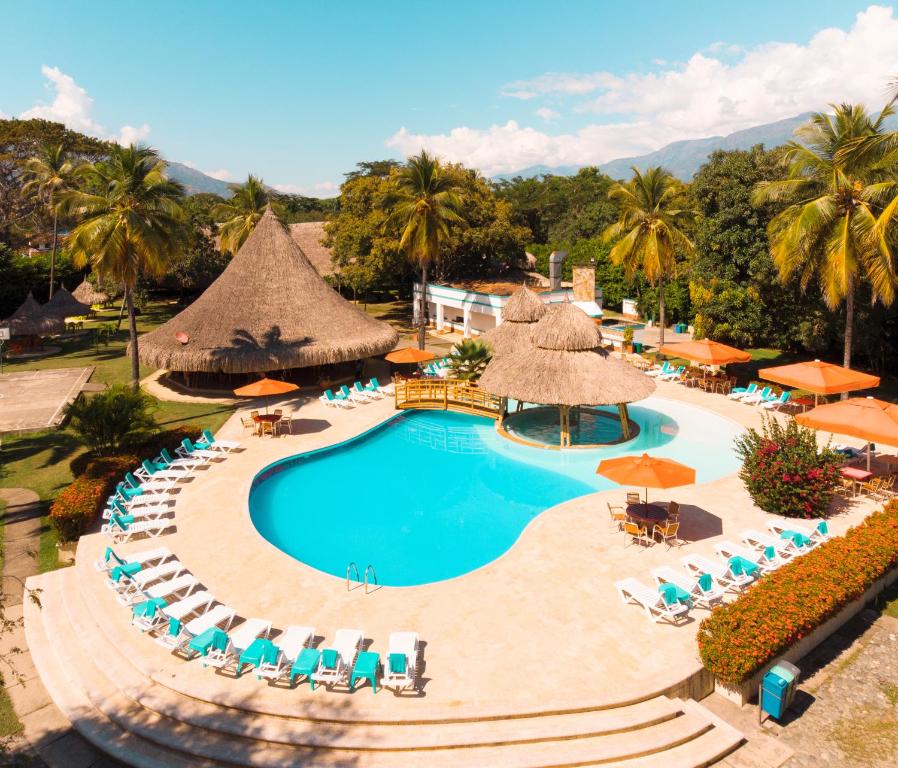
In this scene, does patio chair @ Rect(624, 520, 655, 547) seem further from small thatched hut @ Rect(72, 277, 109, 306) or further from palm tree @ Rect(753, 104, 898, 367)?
small thatched hut @ Rect(72, 277, 109, 306)

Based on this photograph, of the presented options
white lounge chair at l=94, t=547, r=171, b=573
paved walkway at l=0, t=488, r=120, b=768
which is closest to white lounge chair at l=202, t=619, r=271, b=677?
paved walkway at l=0, t=488, r=120, b=768

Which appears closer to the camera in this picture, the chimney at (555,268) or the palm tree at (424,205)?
the palm tree at (424,205)

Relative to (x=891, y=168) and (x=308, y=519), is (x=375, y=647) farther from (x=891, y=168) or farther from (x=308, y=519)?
(x=891, y=168)

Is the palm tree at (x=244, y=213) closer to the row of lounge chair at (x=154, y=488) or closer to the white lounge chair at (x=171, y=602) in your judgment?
Answer: the row of lounge chair at (x=154, y=488)

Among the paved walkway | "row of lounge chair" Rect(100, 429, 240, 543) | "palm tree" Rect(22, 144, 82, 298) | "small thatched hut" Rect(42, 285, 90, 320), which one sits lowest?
the paved walkway

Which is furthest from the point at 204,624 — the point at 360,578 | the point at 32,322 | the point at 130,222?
the point at 32,322

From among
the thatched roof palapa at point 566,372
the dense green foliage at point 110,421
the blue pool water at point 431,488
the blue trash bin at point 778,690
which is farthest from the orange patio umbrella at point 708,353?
the dense green foliage at point 110,421

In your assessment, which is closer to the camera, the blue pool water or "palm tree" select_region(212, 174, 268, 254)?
the blue pool water
